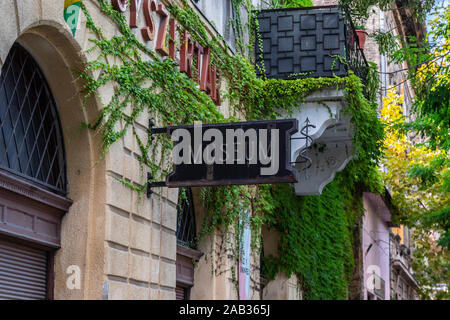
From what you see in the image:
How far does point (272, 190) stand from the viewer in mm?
15188

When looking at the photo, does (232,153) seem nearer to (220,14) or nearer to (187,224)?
(187,224)

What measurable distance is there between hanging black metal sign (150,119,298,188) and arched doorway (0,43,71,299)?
1365 millimetres

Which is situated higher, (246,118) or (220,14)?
(220,14)

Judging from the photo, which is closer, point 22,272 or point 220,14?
point 22,272

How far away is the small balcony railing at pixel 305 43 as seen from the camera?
13.0 meters

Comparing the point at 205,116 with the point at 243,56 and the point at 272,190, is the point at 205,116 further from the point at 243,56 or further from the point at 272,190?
the point at 272,190

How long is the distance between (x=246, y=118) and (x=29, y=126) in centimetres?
616

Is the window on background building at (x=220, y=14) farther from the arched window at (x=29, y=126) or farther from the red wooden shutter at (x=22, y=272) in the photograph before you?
the red wooden shutter at (x=22, y=272)

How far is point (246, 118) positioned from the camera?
43.3 feet

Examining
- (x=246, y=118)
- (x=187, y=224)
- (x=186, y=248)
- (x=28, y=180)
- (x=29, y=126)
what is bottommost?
(x=186, y=248)

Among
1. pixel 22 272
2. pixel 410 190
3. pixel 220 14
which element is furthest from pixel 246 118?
pixel 410 190

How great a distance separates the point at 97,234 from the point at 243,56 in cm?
633

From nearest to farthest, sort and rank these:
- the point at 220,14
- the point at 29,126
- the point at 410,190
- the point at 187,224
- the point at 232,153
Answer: the point at 29,126 → the point at 232,153 → the point at 187,224 → the point at 220,14 → the point at 410,190
